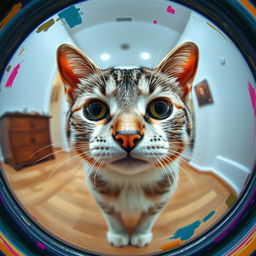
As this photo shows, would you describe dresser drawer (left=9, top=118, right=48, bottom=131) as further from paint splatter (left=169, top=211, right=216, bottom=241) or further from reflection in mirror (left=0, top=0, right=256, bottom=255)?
paint splatter (left=169, top=211, right=216, bottom=241)

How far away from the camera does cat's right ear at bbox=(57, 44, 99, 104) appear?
1.24 feet

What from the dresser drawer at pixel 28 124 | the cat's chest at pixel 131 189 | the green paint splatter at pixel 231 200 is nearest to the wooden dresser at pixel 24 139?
the dresser drawer at pixel 28 124

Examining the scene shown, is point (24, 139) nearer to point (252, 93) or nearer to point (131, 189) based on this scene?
point (131, 189)

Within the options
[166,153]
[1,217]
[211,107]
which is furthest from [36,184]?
[211,107]

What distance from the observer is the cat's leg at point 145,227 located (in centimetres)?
45

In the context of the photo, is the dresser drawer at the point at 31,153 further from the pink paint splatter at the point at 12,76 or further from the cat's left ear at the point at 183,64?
the cat's left ear at the point at 183,64

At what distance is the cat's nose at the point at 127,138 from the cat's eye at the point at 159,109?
0.16 ft

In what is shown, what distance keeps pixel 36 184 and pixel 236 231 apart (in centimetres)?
40

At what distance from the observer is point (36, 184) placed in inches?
17.0

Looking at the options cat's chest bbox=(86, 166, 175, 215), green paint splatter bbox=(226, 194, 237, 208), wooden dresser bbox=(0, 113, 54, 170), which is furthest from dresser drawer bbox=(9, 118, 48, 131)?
green paint splatter bbox=(226, 194, 237, 208)

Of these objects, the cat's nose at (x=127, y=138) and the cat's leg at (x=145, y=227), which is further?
the cat's leg at (x=145, y=227)

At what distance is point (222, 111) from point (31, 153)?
37 cm

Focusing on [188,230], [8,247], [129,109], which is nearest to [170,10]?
[129,109]

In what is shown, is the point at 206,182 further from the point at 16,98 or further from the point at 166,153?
the point at 16,98
